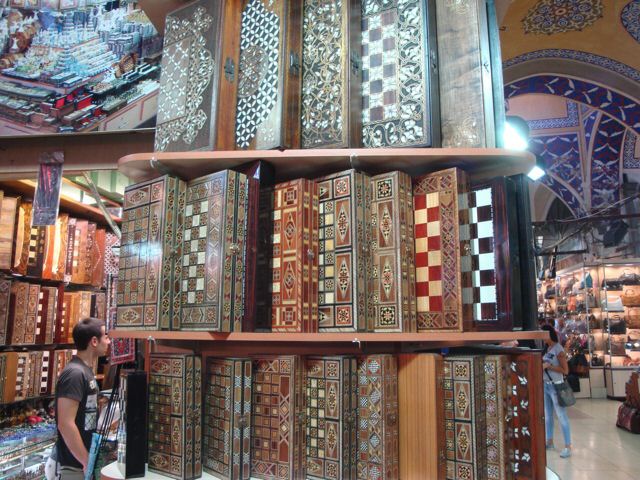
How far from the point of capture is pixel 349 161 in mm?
1901

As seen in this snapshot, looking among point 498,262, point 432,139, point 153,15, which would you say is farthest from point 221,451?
point 153,15

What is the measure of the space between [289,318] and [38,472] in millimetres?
2653

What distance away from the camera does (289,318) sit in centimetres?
184

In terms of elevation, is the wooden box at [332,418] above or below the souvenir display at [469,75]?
below

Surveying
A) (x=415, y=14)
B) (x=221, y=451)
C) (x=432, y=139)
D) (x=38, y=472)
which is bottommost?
(x=38, y=472)

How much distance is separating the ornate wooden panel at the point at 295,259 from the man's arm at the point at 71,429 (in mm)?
1589

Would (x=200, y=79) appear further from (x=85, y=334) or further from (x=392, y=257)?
(x=85, y=334)

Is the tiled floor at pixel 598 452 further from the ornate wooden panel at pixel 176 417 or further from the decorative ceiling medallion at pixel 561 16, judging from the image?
the decorative ceiling medallion at pixel 561 16

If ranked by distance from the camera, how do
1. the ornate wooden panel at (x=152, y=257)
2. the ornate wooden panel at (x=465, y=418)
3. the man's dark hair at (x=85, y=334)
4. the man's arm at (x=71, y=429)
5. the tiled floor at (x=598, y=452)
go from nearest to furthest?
the ornate wooden panel at (x=465, y=418) → the ornate wooden panel at (x=152, y=257) → the man's arm at (x=71, y=429) → the man's dark hair at (x=85, y=334) → the tiled floor at (x=598, y=452)

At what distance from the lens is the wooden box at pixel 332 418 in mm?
1744

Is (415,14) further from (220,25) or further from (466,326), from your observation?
(466,326)

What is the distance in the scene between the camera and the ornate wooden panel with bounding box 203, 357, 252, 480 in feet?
5.84

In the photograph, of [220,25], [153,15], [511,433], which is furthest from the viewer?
[153,15]

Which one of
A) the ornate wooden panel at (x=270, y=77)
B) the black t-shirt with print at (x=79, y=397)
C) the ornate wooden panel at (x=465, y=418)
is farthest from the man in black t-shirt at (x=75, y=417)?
the ornate wooden panel at (x=465, y=418)
